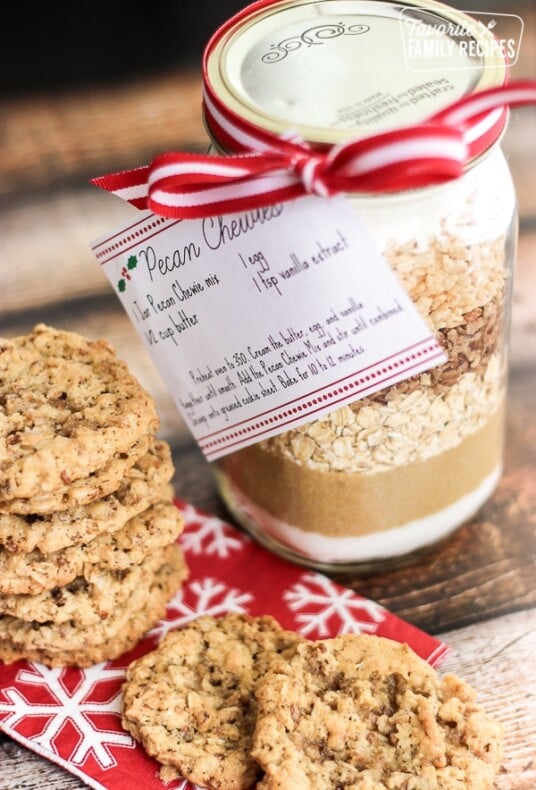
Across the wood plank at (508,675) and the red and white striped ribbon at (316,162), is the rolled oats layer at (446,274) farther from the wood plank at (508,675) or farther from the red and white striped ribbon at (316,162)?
the wood plank at (508,675)

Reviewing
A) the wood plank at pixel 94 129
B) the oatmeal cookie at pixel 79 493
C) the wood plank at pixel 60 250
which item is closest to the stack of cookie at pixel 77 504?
the oatmeal cookie at pixel 79 493

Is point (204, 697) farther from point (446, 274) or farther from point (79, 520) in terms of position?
point (446, 274)

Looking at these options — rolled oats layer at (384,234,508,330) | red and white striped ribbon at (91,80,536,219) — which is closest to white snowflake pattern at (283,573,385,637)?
rolled oats layer at (384,234,508,330)

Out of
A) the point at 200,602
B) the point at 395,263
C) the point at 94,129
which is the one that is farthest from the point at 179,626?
the point at 94,129

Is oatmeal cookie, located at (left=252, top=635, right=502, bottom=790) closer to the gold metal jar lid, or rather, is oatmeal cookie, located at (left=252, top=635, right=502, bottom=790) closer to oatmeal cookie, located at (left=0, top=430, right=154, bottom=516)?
oatmeal cookie, located at (left=0, top=430, right=154, bottom=516)

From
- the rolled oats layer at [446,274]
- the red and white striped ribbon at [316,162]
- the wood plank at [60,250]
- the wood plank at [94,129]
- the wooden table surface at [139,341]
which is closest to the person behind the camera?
the red and white striped ribbon at [316,162]

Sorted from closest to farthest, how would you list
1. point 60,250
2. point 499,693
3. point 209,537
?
point 499,693
point 209,537
point 60,250

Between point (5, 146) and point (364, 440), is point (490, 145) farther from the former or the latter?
point (5, 146)
